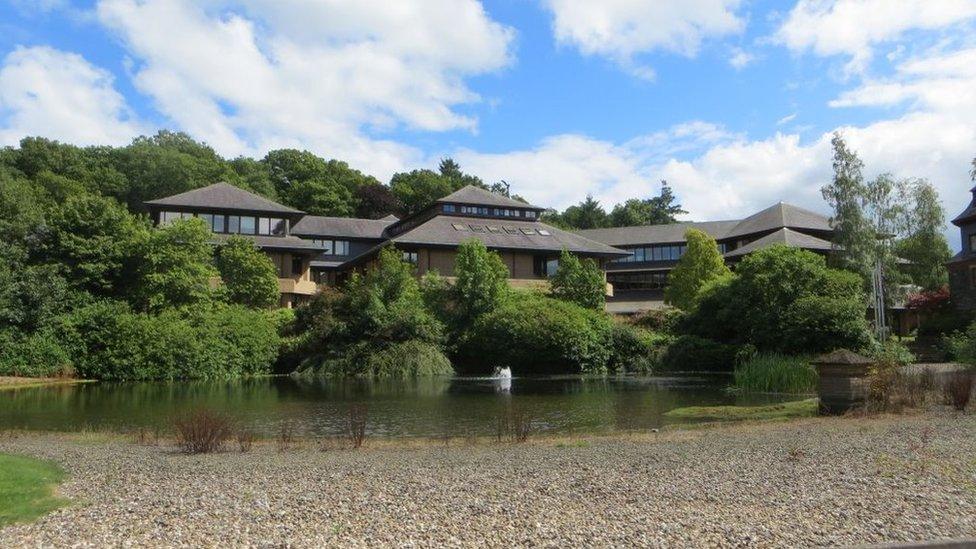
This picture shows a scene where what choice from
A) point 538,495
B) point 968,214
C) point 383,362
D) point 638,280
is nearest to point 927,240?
point 968,214

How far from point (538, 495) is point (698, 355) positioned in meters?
36.5

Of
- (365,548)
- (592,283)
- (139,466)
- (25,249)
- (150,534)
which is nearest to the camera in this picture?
(365,548)

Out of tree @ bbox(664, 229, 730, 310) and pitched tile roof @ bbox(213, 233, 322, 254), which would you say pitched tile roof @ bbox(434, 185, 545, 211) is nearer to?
pitched tile roof @ bbox(213, 233, 322, 254)

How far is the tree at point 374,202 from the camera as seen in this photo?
8781cm

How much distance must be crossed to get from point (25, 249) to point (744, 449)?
1607 inches

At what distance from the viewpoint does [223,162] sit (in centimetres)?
8919

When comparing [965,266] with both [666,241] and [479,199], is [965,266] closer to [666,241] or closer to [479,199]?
A: [666,241]

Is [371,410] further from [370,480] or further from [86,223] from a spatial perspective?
[86,223]

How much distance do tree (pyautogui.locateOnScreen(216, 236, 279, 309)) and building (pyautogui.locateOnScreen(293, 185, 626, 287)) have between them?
8.47 meters

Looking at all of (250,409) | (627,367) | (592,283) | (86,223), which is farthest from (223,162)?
(250,409)

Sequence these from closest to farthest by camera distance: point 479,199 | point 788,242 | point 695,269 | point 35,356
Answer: point 35,356, point 695,269, point 788,242, point 479,199

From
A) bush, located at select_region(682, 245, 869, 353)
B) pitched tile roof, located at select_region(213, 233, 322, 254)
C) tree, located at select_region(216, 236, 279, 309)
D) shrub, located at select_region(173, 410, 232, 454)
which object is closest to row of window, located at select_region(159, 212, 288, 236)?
pitched tile roof, located at select_region(213, 233, 322, 254)

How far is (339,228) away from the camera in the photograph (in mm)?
66938

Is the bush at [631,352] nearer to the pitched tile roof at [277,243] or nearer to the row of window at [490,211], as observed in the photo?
the row of window at [490,211]
